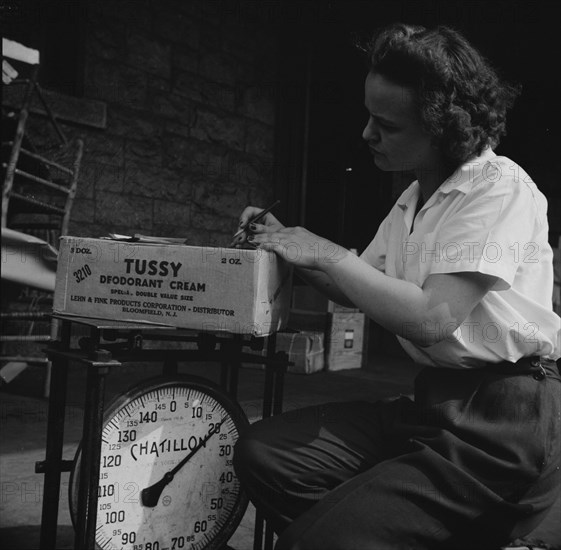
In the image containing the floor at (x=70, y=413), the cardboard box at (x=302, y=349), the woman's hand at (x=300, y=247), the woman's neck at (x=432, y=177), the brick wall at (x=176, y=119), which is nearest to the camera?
the woman's hand at (x=300, y=247)

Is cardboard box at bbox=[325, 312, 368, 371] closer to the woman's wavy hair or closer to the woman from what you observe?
the woman

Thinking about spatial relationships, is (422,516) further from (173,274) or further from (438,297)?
(173,274)

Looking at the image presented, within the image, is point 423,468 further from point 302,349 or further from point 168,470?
point 302,349

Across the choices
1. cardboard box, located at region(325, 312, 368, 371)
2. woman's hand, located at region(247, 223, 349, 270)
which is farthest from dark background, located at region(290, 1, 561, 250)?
woman's hand, located at region(247, 223, 349, 270)

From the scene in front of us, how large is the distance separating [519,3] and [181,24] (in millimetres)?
2723

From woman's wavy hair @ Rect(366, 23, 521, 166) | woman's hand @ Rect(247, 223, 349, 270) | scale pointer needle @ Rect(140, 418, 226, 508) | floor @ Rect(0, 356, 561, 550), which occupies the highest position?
woman's wavy hair @ Rect(366, 23, 521, 166)

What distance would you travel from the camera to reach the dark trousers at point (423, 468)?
1.43 metres

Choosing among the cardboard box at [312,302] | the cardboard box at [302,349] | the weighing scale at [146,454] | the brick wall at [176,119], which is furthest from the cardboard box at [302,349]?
the weighing scale at [146,454]

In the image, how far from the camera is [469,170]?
1.63m

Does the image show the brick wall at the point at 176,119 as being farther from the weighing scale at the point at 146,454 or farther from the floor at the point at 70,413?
the weighing scale at the point at 146,454

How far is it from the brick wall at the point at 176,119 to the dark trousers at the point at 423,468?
12.6ft

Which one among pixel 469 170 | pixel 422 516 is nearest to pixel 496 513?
pixel 422 516

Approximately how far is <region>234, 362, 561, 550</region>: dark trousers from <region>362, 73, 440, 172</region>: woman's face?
0.52 metres

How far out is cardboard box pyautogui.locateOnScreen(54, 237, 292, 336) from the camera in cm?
166
